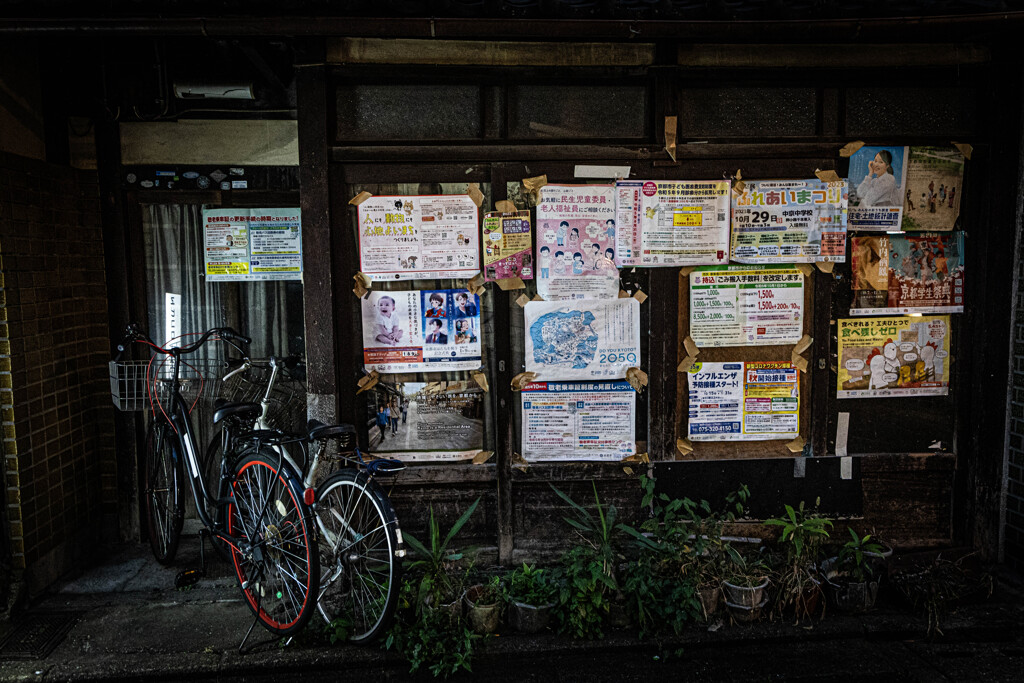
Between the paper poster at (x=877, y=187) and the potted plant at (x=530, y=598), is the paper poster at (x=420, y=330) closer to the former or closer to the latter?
the potted plant at (x=530, y=598)

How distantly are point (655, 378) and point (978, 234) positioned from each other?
9.89 ft

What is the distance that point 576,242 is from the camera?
521 cm

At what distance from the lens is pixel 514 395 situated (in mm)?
5328

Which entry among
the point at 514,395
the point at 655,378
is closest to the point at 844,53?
the point at 655,378

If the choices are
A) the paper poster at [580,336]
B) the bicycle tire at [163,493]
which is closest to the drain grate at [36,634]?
the bicycle tire at [163,493]

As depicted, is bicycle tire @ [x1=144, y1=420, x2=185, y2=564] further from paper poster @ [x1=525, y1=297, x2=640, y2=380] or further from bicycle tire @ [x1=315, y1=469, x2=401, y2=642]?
paper poster @ [x1=525, y1=297, x2=640, y2=380]

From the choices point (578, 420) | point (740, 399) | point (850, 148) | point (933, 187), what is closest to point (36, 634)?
point (578, 420)

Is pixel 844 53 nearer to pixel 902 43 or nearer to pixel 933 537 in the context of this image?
pixel 902 43

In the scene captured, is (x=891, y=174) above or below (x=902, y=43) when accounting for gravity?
below

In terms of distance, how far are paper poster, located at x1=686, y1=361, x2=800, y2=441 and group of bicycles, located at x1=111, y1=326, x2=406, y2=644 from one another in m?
2.62

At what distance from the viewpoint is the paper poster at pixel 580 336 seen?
17.2 ft

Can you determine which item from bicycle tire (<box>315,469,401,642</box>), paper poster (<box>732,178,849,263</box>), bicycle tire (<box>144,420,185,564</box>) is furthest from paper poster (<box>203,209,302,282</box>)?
paper poster (<box>732,178,849,263</box>)

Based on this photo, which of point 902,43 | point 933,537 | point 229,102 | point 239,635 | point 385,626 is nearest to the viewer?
point 385,626

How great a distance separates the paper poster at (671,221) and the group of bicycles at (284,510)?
8.68ft
